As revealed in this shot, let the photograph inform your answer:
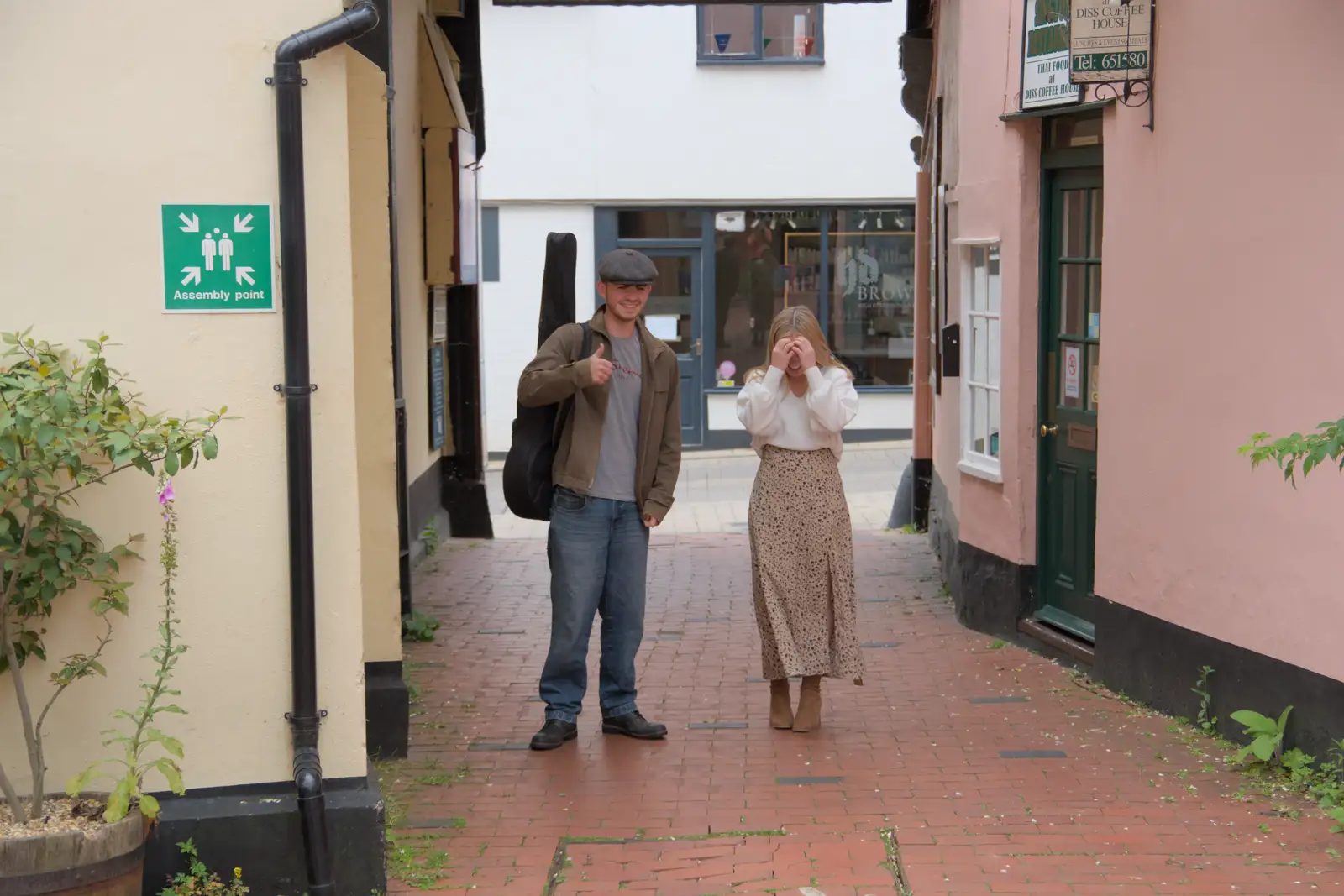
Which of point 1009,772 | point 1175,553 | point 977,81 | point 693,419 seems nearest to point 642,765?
point 1009,772

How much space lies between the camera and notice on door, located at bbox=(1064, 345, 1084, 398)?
25.5 feet

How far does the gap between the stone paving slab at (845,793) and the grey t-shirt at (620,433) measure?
1.06 metres

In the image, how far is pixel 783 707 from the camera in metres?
6.70

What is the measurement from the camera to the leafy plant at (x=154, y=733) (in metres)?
4.17

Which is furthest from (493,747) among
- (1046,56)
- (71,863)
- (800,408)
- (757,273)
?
(757,273)

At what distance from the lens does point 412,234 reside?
1012 centimetres

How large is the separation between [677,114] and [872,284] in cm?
312

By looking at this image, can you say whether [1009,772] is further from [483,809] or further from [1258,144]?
[1258,144]

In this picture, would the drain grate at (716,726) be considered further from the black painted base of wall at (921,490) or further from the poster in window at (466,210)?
the black painted base of wall at (921,490)

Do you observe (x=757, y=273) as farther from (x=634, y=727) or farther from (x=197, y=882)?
(x=197, y=882)

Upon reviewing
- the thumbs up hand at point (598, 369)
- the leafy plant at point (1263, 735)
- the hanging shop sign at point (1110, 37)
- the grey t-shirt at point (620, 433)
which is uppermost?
the hanging shop sign at point (1110, 37)

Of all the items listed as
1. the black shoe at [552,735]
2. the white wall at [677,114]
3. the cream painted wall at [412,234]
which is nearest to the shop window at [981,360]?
the black shoe at [552,735]

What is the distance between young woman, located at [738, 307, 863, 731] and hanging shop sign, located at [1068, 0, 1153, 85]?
157cm

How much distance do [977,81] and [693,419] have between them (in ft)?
36.2
